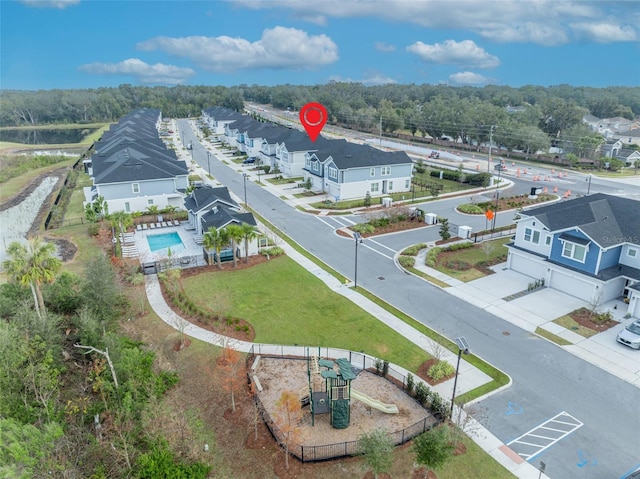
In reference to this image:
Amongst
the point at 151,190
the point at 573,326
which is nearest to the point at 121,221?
the point at 151,190

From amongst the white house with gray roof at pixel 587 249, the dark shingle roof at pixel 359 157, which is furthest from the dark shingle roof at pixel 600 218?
the dark shingle roof at pixel 359 157

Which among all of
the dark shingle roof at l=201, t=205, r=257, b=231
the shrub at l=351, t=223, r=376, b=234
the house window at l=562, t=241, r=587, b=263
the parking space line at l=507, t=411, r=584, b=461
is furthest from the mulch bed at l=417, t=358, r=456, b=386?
the shrub at l=351, t=223, r=376, b=234

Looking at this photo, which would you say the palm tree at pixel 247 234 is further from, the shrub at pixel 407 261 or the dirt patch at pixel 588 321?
the dirt patch at pixel 588 321

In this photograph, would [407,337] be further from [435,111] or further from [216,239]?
[435,111]

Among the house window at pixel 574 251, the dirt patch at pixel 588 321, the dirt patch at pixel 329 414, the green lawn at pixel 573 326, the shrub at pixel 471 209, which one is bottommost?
the dirt patch at pixel 329 414

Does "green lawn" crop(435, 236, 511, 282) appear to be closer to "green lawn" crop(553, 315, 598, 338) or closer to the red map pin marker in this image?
"green lawn" crop(553, 315, 598, 338)

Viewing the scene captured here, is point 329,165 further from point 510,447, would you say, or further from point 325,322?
point 510,447
